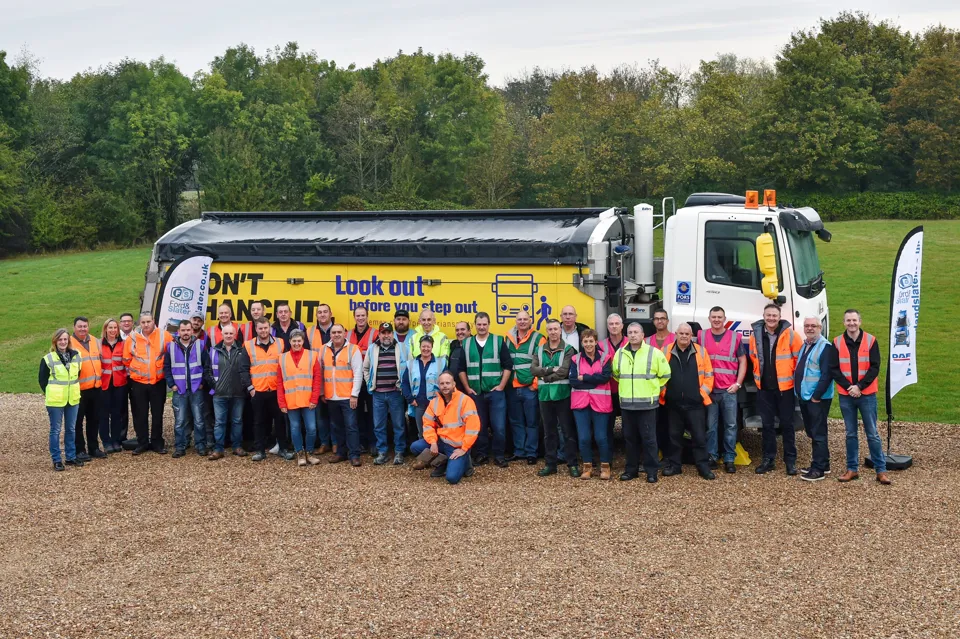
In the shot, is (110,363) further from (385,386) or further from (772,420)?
(772,420)

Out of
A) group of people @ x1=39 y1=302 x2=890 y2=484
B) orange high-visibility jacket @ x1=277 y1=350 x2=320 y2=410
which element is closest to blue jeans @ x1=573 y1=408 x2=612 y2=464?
group of people @ x1=39 y1=302 x2=890 y2=484

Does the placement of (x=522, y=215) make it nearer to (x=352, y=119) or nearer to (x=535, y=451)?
(x=535, y=451)

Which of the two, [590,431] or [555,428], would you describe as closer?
[590,431]

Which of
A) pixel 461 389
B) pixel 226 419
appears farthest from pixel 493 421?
pixel 226 419

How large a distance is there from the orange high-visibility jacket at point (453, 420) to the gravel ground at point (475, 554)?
573 mm

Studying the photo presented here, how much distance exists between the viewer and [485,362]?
1126 centimetres

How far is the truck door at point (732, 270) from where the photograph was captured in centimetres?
1123

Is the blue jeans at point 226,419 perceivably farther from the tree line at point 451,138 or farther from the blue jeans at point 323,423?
the tree line at point 451,138

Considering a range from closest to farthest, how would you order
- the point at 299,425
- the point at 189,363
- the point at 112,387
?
1. the point at 299,425
2. the point at 189,363
3. the point at 112,387

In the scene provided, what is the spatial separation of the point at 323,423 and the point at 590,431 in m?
3.66

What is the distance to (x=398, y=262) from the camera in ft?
39.6

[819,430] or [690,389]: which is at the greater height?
[690,389]

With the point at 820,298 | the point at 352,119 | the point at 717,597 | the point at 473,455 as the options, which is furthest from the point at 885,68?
the point at 717,597

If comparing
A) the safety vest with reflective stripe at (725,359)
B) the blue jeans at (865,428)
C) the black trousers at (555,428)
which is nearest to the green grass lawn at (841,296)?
the blue jeans at (865,428)
